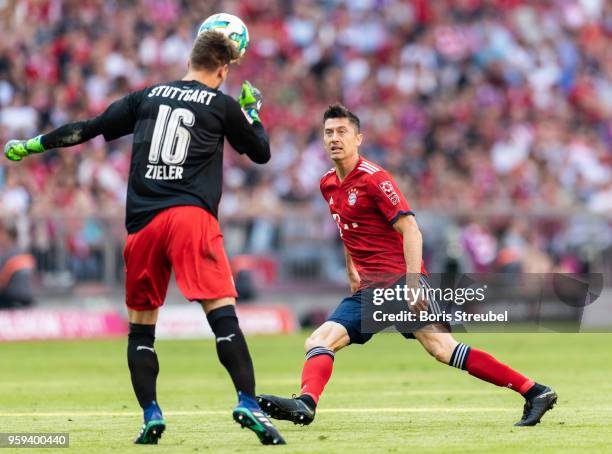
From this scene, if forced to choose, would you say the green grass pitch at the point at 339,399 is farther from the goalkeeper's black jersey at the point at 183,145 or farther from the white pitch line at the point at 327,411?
the goalkeeper's black jersey at the point at 183,145

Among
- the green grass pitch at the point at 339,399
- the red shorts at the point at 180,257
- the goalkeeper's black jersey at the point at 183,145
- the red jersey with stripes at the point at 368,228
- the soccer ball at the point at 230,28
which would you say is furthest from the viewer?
the red jersey with stripes at the point at 368,228

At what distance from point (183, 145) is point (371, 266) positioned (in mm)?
2103

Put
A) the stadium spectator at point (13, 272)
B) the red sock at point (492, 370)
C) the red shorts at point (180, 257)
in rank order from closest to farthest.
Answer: the red shorts at point (180, 257)
the red sock at point (492, 370)
the stadium spectator at point (13, 272)

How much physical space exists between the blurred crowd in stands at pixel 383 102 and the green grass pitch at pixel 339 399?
3674mm

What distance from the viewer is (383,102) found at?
2819 cm

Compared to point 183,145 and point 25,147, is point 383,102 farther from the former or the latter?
point 183,145

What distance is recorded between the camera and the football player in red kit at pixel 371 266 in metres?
9.53

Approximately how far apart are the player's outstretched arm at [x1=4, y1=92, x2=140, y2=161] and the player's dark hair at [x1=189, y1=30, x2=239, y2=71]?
0.46 m

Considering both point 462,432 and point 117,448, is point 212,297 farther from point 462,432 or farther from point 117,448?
point 462,432

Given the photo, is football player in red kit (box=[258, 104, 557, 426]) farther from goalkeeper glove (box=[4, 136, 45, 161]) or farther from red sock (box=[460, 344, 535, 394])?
goalkeeper glove (box=[4, 136, 45, 161])

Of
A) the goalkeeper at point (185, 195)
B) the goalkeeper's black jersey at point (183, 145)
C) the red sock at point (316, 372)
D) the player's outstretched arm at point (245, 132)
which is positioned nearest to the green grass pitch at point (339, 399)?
the red sock at point (316, 372)

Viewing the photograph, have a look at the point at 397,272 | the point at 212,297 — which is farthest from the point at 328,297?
the point at 212,297

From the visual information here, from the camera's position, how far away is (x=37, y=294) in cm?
2186

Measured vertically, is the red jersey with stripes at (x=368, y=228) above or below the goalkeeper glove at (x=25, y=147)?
below
